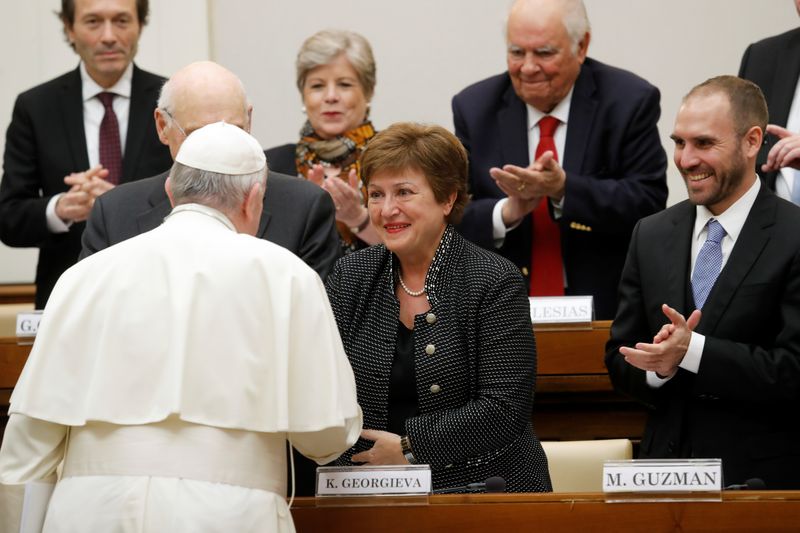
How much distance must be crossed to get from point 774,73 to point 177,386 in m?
2.88

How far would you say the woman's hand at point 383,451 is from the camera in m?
3.56

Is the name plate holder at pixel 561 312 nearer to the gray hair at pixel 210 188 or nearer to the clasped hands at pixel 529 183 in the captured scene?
the clasped hands at pixel 529 183

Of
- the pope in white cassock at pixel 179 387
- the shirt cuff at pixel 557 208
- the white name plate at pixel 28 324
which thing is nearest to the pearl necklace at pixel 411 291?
the pope in white cassock at pixel 179 387

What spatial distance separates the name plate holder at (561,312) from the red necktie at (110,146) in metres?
1.85

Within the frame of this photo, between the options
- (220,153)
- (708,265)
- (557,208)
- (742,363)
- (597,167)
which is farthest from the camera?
(597,167)

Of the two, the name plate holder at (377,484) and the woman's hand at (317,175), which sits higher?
the woman's hand at (317,175)

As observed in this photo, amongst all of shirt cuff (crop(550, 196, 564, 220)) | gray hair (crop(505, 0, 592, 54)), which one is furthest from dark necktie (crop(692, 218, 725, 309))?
gray hair (crop(505, 0, 592, 54))

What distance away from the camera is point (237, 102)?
412cm

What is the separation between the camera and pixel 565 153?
4.89 m

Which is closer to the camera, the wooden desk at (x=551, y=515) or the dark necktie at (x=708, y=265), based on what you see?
the wooden desk at (x=551, y=515)

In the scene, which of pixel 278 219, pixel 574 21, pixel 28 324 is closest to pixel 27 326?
pixel 28 324

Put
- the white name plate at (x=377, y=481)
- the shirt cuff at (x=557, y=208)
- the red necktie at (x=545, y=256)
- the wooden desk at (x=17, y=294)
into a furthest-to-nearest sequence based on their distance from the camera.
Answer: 1. the wooden desk at (x=17, y=294)
2. the red necktie at (x=545, y=256)
3. the shirt cuff at (x=557, y=208)
4. the white name plate at (x=377, y=481)

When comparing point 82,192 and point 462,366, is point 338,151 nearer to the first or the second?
point 82,192

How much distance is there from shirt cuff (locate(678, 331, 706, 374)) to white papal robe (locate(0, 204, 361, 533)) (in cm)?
115
